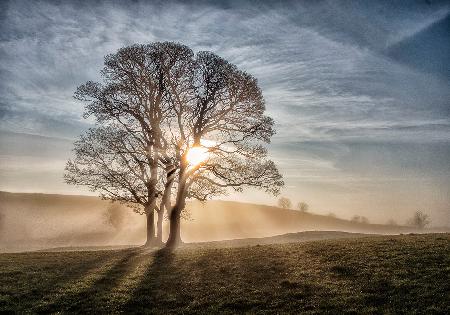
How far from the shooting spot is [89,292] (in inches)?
773

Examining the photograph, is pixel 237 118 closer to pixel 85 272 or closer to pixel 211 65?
pixel 211 65

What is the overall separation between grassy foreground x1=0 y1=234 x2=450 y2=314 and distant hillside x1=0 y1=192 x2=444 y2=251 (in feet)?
191

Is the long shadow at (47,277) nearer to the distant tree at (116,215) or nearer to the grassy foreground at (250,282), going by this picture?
the grassy foreground at (250,282)

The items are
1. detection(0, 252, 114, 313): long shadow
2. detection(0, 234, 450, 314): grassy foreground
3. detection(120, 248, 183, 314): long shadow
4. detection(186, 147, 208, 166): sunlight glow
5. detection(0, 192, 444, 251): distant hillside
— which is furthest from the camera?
detection(0, 192, 444, 251): distant hillside

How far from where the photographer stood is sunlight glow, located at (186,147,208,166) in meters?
35.8

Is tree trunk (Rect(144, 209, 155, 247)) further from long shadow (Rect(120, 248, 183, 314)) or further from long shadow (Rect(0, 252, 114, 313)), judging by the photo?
long shadow (Rect(120, 248, 183, 314))

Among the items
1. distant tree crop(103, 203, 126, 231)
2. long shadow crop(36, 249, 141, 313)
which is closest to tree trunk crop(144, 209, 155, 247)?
long shadow crop(36, 249, 141, 313)

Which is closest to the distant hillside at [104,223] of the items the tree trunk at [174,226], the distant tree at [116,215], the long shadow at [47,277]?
the distant tree at [116,215]

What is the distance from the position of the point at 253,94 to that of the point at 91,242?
76851mm

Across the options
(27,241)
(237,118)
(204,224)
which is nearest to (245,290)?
(237,118)

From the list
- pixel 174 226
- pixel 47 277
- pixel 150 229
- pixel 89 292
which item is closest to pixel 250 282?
pixel 89 292

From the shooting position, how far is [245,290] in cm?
1859

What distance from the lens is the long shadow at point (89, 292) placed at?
17.6 metres

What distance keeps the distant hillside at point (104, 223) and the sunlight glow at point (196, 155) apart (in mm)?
47835
